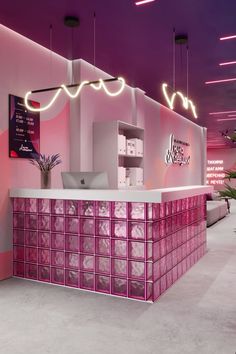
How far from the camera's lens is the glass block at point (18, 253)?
176 inches

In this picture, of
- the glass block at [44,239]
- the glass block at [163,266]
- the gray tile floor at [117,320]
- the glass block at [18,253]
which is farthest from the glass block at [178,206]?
the glass block at [18,253]

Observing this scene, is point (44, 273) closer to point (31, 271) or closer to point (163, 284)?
point (31, 271)

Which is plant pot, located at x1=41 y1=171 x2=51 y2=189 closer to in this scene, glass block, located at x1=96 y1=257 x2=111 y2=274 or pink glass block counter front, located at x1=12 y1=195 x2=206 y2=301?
pink glass block counter front, located at x1=12 y1=195 x2=206 y2=301

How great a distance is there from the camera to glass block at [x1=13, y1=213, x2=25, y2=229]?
448 centimetres

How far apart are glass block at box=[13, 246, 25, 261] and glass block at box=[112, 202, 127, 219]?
1450 millimetres

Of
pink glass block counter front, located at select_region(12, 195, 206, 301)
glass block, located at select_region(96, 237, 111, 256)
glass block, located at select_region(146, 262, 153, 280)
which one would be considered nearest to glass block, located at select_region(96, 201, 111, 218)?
pink glass block counter front, located at select_region(12, 195, 206, 301)

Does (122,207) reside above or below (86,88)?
below

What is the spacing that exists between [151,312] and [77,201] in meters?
1.50

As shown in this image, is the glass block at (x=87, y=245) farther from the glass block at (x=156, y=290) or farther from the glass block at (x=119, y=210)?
the glass block at (x=156, y=290)

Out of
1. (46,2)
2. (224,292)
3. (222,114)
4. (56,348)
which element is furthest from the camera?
(222,114)

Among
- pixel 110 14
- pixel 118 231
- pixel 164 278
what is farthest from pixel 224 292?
pixel 110 14

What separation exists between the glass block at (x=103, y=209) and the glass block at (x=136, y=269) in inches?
23.5

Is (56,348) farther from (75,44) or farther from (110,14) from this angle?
(75,44)

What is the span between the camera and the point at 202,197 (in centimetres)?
570
